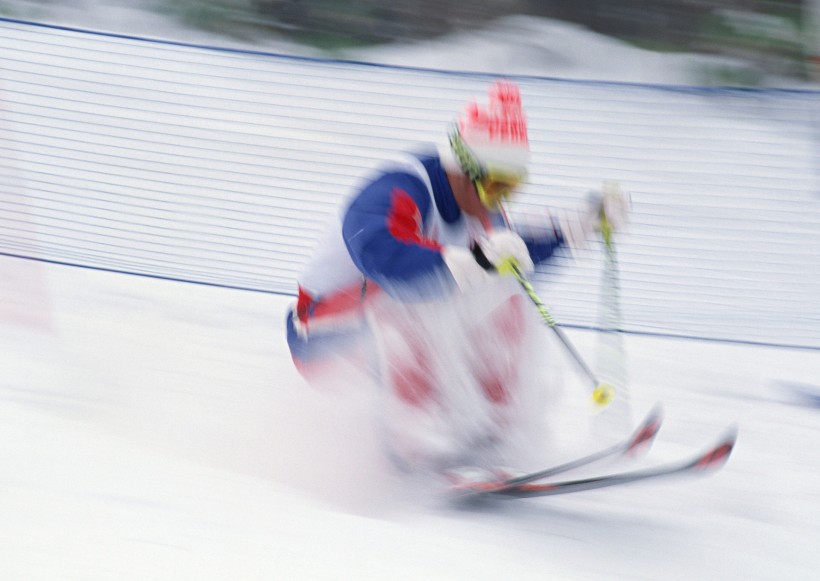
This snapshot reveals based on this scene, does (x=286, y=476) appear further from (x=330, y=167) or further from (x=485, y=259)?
(x=330, y=167)

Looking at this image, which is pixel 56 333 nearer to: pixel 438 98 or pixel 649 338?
pixel 649 338

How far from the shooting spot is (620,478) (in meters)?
2.04

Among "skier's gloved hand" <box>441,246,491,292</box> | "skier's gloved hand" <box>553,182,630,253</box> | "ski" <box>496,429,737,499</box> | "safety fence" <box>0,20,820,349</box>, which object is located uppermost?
"safety fence" <box>0,20,820,349</box>

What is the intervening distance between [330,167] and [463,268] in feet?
8.70

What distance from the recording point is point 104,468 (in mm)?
2090

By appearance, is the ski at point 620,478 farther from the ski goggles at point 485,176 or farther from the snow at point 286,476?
the ski goggles at point 485,176

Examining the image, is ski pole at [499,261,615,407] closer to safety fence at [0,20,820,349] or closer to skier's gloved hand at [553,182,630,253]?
skier's gloved hand at [553,182,630,253]

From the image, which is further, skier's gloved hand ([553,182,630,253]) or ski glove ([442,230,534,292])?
skier's gloved hand ([553,182,630,253])

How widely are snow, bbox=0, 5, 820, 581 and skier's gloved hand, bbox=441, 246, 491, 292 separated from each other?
44cm

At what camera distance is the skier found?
80.0 inches

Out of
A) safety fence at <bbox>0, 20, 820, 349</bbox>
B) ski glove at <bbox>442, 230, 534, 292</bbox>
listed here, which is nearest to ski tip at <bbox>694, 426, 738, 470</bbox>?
ski glove at <bbox>442, 230, 534, 292</bbox>

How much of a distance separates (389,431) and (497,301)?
0.37 metres

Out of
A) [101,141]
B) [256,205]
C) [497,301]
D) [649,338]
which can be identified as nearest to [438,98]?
[256,205]

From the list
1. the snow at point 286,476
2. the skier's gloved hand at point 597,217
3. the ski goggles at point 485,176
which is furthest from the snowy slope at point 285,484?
the ski goggles at point 485,176
